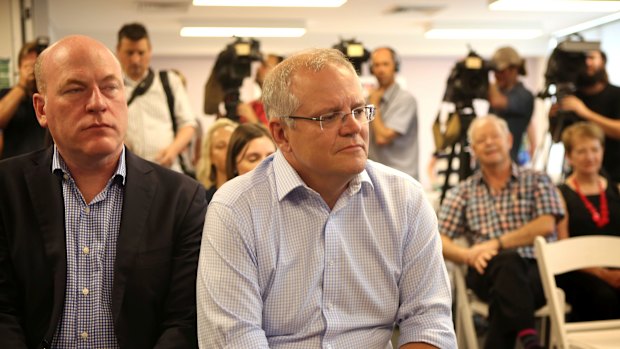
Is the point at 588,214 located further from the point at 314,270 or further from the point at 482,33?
the point at 482,33

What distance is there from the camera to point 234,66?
421cm

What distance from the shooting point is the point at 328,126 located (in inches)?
→ 62.9

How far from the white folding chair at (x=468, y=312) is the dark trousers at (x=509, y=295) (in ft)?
0.15

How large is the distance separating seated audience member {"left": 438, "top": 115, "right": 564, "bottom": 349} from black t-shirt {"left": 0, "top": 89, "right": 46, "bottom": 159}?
1.97 m

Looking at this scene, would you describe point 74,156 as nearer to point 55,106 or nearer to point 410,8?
point 55,106

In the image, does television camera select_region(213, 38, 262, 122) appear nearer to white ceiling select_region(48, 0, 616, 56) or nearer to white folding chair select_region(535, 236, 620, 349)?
white folding chair select_region(535, 236, 620, 349)

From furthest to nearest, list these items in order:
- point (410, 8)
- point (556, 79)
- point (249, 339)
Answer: point (410, 8)
point (556, 79)
point (249, 339)

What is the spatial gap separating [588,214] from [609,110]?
39.7 inches

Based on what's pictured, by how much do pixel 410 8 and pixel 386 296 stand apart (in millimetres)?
6704

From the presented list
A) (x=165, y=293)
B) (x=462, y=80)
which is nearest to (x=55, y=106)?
(x=165, y=293)

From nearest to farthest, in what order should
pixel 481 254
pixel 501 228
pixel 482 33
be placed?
pixel 481 254
pixel 501 228
pixel 482 33

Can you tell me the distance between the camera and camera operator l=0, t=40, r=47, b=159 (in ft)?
11.1

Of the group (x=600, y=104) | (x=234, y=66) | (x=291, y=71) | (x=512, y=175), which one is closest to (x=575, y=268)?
(x=512, y=175)

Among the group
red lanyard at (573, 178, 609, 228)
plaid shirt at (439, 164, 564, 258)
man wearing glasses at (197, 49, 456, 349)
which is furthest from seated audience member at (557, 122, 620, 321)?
man wearing glasses at (197, 49, 456, 349)
